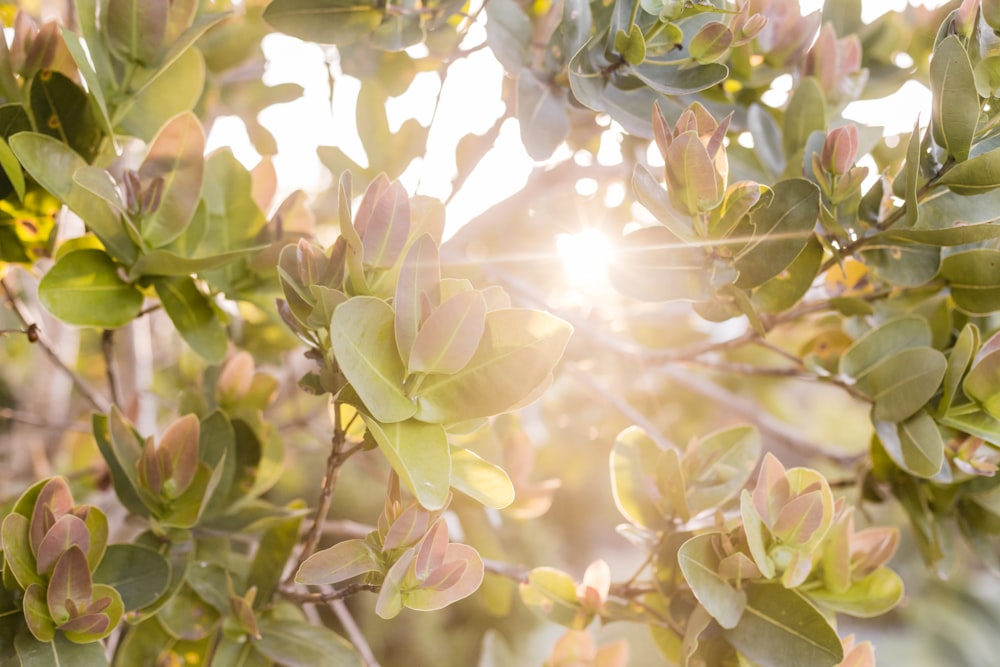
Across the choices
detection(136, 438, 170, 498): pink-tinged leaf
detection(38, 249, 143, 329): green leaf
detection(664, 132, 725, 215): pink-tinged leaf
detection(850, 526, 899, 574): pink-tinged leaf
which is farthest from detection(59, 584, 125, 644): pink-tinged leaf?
detection(850, 526, 899, 574): pink-tinged leaf

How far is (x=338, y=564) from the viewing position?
0.50 m

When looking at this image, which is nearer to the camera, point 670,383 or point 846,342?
point 846,342

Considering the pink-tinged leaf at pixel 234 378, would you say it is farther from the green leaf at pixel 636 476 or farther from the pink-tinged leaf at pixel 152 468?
the green leaf at pixel 636 476

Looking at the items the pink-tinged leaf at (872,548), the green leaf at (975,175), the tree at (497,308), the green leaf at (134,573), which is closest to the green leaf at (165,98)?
the tree at (497,308)

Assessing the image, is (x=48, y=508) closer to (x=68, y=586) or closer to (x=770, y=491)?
(x=68, y=586)

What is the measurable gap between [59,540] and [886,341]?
79 cm

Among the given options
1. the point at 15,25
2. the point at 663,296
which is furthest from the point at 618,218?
the point at 15,25

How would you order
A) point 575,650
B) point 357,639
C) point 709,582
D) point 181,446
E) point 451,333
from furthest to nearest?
point 357,639 < point 575,650 < point 181,446 < point 709,582 < point 451,333

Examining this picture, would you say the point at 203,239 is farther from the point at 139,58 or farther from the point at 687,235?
the point at 687,235

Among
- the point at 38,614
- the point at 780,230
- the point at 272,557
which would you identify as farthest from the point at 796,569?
the point at 38,614

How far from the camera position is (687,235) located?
547mm

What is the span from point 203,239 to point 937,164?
0.70 m

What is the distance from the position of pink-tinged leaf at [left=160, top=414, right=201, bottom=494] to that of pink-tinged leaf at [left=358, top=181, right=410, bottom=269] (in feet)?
0.91

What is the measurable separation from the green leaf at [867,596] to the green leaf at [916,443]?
11 cm
